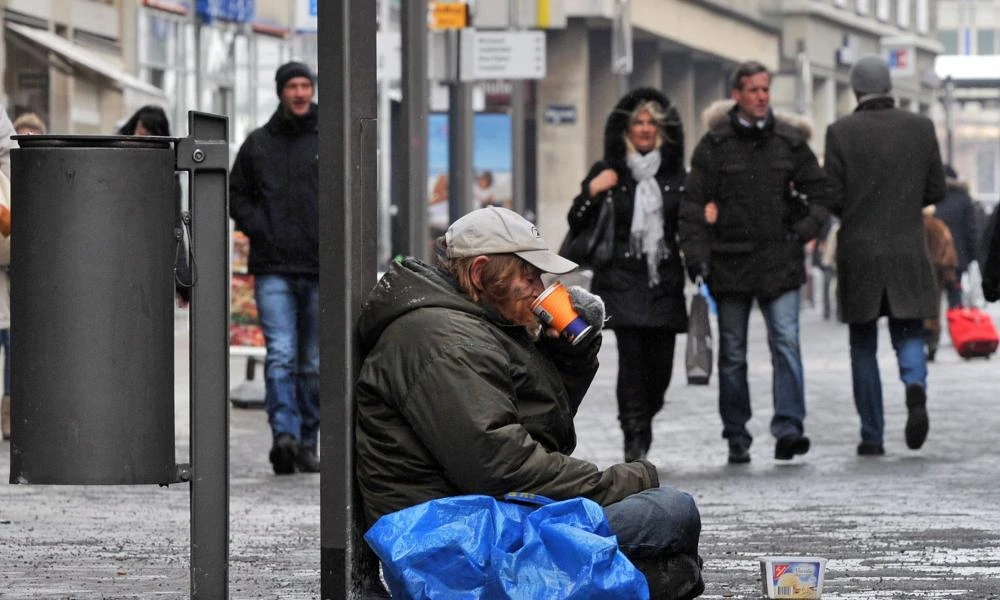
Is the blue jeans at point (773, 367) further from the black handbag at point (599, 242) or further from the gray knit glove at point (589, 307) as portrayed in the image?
the gray knit glove at point (589, 307)

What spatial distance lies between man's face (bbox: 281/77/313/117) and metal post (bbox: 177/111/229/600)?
5224 mm

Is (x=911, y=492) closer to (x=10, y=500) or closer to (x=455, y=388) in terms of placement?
(x=10, y=500)

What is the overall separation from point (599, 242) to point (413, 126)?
200 inches

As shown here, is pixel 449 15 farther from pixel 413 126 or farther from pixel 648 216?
pixel 648 216

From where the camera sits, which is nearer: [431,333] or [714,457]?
[431,333]

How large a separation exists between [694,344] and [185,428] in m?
3.12

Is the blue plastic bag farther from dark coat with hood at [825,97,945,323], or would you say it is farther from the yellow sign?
the yellow sign

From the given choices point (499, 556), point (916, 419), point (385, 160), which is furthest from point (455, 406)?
point (385, 160)

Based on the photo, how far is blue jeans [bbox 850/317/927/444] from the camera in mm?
11531

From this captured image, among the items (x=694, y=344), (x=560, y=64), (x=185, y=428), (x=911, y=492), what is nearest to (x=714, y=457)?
(x=694, y=344)

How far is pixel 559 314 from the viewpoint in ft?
18.4

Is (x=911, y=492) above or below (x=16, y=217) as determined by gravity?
below

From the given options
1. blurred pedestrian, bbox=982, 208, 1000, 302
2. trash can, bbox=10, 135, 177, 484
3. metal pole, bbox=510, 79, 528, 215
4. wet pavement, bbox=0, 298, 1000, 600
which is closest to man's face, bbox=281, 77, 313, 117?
wet pavement, bbox=0, 298, 1000, 600

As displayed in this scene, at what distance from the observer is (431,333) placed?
5.36 meters
